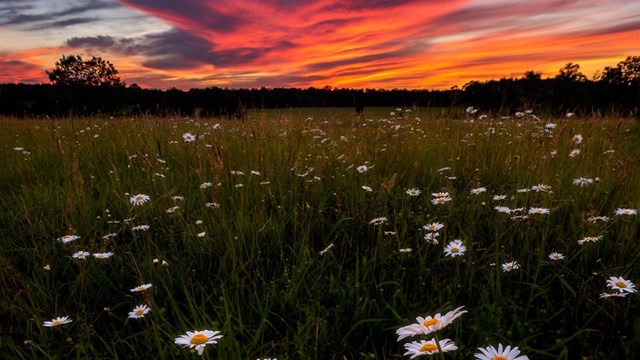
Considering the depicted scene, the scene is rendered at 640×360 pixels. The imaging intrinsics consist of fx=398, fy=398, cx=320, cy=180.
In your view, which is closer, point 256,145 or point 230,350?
point 230,350

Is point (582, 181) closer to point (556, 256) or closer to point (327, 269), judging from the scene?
point (556, 256)

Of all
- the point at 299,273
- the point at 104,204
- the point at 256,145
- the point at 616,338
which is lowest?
the point at 616,338

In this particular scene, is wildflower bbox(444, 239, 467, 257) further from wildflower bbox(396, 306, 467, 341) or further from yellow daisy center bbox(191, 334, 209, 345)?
yellow daisy center bbox(191, 334, 209, 345)

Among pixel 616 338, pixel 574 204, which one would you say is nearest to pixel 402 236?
pixel 616 338

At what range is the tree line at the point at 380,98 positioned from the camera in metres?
7.71

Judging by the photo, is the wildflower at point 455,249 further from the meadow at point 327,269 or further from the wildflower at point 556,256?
the wildflower at point 556,256

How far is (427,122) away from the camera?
7074 mm

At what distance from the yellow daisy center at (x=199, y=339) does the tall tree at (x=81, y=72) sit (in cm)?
7081

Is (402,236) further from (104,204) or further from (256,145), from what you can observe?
(256,145)

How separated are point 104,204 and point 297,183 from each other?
1508 mm

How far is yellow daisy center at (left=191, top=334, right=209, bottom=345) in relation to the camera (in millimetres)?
1291

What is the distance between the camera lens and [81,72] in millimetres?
65312

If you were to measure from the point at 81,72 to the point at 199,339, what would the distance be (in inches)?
3030

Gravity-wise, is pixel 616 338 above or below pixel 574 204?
below
